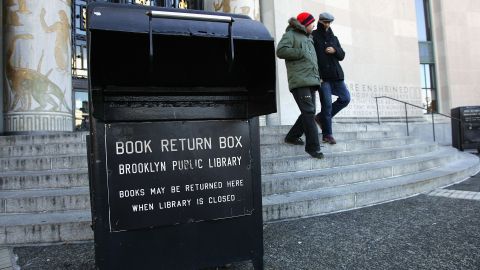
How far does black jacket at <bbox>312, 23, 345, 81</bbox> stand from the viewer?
5.27 m

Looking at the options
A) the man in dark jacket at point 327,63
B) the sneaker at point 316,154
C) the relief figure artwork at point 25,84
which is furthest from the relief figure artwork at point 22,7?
the sneaker at point 316,154

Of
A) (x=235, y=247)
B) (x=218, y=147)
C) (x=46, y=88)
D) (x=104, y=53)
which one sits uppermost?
(x=46, y=88)

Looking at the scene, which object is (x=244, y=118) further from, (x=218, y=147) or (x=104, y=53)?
(x=104, y=53)

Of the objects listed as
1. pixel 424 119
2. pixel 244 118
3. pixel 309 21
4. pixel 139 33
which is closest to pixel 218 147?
pixel 244 118

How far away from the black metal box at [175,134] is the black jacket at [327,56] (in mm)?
3340

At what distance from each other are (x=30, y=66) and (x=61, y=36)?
33.6 inches

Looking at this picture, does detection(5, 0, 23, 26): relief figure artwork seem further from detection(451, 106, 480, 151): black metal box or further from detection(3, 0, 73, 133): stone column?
detection(451, 106, 480, 151): black metal box

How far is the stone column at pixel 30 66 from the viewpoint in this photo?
267 inches

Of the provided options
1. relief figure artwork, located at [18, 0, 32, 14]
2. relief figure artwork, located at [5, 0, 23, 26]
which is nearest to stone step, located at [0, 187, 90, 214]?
relief figure artwork, located at [5, 0, 23, 26]

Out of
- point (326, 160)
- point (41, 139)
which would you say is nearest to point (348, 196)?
point (326, 160)

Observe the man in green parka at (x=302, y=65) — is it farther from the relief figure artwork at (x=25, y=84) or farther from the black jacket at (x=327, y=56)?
the relief figure artwork at (x=25, y=84)

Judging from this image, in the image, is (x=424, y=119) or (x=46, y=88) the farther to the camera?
(x=424, y=119)

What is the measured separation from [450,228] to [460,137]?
8.87 meters

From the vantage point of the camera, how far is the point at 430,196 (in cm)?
462
